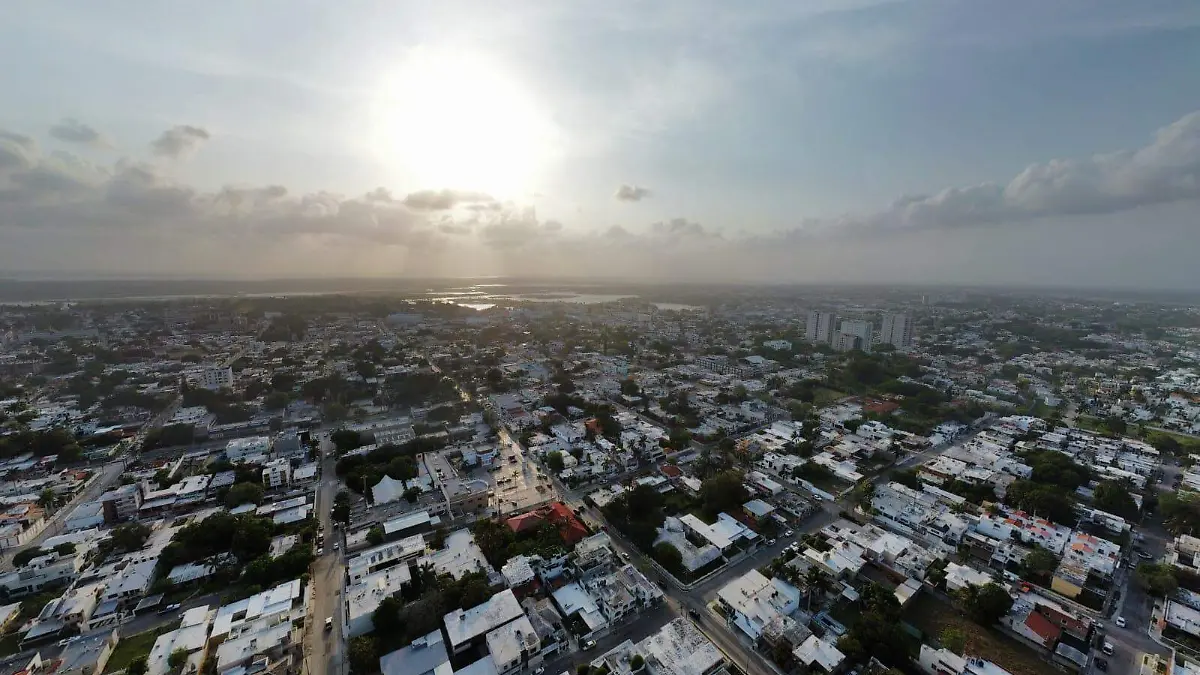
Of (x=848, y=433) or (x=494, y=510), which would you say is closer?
(x=494, y=510)

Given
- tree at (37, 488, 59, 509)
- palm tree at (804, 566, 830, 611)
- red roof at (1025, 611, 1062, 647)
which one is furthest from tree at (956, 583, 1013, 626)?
tree at (37, 488, 59, 509)

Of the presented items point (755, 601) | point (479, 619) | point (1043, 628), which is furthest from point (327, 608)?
point (1043, 628)

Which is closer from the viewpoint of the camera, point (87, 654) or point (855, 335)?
point (87, 654)

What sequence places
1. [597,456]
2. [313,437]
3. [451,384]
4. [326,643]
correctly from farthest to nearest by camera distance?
[451,384] < [313,437] < [597,456] < [326,643]

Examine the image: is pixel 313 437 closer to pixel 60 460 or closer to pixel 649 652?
pixel 60 460

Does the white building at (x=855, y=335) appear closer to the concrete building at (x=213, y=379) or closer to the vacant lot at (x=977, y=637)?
the vacant lot at (x=977, y=637)

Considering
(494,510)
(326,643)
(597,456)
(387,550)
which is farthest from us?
(597,456)

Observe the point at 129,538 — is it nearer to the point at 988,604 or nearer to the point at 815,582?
the point at 815,582

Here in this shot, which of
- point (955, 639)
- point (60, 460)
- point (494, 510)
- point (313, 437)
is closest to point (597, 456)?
point (494, 510)
